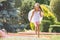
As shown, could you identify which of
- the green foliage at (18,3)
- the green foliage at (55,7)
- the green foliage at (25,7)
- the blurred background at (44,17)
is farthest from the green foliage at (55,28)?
the green foliage at (18,3)

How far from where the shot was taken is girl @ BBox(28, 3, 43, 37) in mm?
7117

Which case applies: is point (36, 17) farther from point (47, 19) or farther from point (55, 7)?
point (55, 7)

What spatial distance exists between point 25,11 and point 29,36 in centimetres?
58

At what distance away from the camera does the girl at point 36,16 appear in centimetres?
712

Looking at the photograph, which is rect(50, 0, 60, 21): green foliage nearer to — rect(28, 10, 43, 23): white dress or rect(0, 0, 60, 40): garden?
rect(0, 0, 60, 40): garden

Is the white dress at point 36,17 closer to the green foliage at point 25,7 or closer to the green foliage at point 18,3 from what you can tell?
the green foliage at point 25,7

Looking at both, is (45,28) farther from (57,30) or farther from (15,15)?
(15,15)

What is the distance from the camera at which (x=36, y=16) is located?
7164 millimetres

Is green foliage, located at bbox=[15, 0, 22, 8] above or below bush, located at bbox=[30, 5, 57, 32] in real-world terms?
above

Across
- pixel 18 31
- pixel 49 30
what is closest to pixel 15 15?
pixel 18 31

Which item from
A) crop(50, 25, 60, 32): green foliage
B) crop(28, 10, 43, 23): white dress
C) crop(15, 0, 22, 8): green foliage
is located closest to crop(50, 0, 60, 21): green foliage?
crop(50, 25, 60, 32): green foliage

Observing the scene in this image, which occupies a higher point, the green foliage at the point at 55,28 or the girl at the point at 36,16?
the girl at the point at 36,16

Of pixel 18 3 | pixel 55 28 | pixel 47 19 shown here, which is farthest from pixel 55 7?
pixel 18 3

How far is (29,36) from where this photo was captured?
7082 mm
